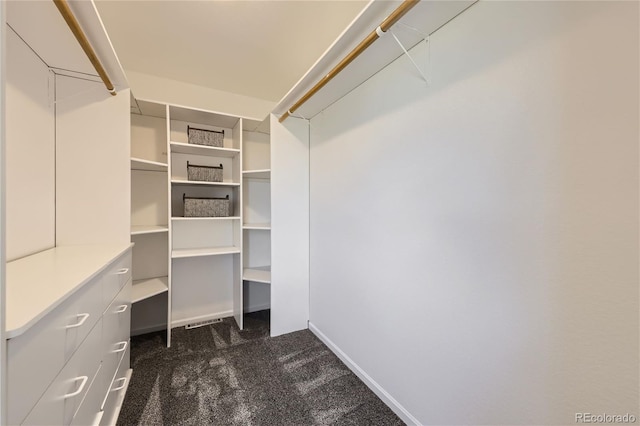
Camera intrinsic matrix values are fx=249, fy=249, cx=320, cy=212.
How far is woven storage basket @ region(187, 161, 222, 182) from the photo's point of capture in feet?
7.93

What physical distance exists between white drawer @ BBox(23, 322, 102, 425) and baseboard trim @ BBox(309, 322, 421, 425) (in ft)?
5.17

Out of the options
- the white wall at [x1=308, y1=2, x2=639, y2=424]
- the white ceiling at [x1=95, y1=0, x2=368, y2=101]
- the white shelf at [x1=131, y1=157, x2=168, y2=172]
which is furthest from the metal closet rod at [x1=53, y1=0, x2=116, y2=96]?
the white wall at [x1=308, y1=2, x2=639, y2=424]

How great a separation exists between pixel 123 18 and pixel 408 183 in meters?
2.27

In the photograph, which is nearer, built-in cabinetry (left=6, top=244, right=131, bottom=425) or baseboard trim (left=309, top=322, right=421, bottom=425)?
built-in cabinetry (left=6, top=244, right=131, bottom=425)

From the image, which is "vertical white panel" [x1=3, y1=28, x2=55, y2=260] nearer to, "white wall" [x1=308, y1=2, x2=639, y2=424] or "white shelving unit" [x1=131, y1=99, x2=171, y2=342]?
"white shelving unit" [x1=131, y1=99, x2=171, y2=342]

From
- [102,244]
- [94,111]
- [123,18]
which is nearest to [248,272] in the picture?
[102,244]

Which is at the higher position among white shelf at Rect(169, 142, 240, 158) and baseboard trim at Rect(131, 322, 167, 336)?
white shelf at Rect(169, 142, 240, 158)

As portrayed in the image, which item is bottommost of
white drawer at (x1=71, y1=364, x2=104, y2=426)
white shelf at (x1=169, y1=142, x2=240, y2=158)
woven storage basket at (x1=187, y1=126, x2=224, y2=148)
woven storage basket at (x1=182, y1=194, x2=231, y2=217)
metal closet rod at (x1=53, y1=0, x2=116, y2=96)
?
white drawer at (x1=71, y1=364, x2=104, y2=426)

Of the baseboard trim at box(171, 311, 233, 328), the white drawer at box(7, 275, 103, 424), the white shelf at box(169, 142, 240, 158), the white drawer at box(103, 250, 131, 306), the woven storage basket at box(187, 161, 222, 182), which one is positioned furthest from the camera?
the baseboard trim at box(171, 311, 233, 328)

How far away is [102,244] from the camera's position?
175cm

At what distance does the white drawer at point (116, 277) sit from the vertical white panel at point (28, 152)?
1.38 ft

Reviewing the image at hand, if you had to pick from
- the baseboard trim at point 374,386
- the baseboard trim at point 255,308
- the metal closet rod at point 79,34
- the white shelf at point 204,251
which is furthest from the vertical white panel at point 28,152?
the baseboard trim at point 374,386

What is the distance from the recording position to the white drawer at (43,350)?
1.92 ft

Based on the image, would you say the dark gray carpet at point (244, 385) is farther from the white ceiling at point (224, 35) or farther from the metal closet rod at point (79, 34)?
the white ceiling at point (224, 35)
